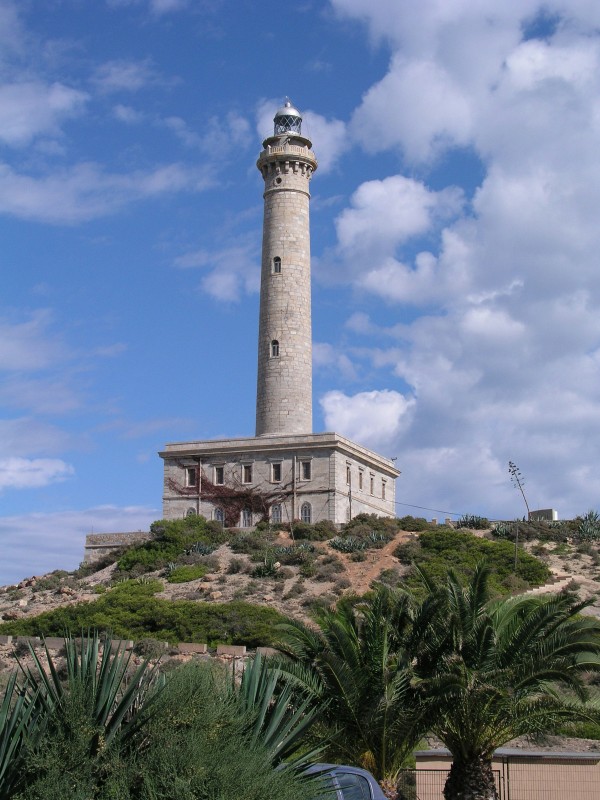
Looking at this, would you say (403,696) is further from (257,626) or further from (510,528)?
(510,528)

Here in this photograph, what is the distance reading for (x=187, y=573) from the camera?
40.3 metres

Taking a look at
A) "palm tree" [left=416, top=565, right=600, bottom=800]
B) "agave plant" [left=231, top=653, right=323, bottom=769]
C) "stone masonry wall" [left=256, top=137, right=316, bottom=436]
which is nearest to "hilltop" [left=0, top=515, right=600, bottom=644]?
"stone masonry wall" [left=256, top=137, right=316, bottom=436]

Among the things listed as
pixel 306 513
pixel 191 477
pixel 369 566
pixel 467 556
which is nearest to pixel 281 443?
pixel 306 513

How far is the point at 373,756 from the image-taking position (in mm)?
15508

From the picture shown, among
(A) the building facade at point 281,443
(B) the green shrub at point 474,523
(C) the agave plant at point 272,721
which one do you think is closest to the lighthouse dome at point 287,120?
(A) the building facade at point 281,443

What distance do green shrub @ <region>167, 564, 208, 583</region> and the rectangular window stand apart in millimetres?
7277

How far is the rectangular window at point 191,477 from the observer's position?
4788 centimetres

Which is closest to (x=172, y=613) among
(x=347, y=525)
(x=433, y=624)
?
(x=347, y=525)

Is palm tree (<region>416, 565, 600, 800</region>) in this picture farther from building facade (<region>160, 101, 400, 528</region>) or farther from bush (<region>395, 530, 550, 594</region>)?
building facade (<region>160, 101, 400, 528</region>)

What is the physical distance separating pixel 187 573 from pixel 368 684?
1009 inches

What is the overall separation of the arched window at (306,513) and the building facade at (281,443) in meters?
0.04

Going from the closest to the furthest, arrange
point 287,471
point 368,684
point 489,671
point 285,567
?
1. point 368,684
2. point 489,671
3. point 285,567
4. point 287,471

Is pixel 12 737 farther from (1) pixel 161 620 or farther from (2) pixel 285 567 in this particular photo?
(2) pixel 285 567

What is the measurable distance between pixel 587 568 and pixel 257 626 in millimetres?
14398
